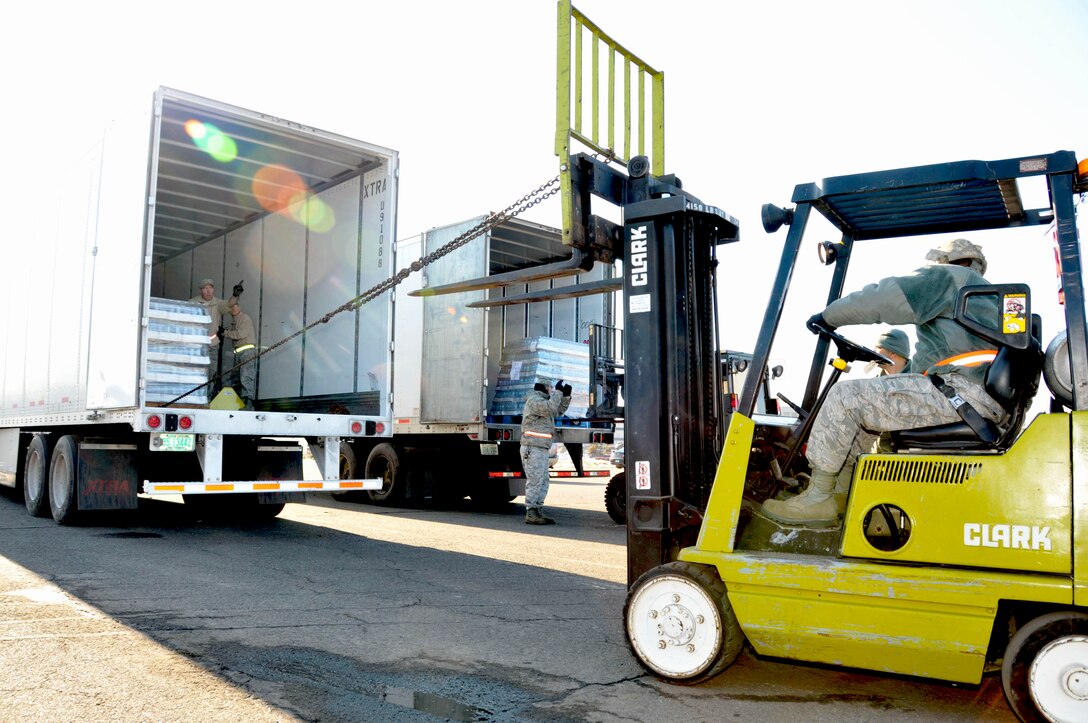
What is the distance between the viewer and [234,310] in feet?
37.3

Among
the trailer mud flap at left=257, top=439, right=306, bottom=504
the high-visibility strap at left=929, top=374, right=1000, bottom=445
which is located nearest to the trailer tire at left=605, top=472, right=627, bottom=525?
the trailer mud flap at left=257, top=439, right=306, bottom=504

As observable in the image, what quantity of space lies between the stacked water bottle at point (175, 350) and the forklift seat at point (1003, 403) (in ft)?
22.7

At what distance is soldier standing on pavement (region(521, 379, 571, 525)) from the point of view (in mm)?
10844

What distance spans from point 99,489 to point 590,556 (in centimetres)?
486

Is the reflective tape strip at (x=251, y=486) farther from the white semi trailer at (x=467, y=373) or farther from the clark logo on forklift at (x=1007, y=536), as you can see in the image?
the clark logo on forklift at (x=1007, y=536)

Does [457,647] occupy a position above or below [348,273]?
below

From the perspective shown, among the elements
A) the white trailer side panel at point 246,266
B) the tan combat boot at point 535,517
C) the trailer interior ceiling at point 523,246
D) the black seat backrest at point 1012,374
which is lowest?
the tan combat boot at point 535,517

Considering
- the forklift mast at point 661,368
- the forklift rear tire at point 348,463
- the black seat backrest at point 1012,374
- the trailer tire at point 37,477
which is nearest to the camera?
the black seat backrest at point 1012,374

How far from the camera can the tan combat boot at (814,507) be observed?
378 centimetres

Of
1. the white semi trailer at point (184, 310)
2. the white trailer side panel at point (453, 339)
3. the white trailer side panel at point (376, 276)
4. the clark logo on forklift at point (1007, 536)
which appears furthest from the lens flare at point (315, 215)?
the clark logo on forklift at point (1007, 536)

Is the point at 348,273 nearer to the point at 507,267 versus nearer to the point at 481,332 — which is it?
the point at 481,332

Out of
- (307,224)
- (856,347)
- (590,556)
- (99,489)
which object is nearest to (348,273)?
(307,224)

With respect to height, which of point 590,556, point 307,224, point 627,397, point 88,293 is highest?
point 307,224

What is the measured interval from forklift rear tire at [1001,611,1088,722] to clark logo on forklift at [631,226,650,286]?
2267mm
